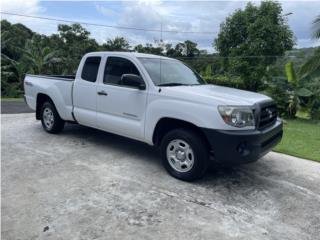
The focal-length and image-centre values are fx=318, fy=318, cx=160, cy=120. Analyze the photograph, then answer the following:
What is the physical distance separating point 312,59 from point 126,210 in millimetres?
10576

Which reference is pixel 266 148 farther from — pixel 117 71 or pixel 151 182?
pixel 117 71

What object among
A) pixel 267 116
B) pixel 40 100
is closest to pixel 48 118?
pixel 40 100

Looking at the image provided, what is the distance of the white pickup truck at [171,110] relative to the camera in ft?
14.0

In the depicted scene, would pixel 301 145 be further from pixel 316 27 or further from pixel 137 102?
pixel 316 27

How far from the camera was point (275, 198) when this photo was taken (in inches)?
168

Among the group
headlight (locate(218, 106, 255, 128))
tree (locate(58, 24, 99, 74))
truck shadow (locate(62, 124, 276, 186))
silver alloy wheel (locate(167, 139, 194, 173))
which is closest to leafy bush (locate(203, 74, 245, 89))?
tree (locate(58, 24, 99, 74))

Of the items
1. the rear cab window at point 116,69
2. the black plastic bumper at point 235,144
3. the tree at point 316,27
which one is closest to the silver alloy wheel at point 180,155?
the black plastic bumper at point 235,144

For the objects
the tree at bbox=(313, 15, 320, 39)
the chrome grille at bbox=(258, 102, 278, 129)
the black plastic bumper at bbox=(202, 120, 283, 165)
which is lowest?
the black plastic bumper at bbox=(202, 120, 283, 165)

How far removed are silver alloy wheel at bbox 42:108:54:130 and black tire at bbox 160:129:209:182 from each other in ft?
11.0

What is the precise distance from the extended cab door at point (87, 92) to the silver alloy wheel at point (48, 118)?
0.95 meters

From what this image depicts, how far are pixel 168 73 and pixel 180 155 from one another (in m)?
1.56

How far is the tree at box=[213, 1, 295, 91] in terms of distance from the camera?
20.5m

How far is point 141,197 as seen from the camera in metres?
4.07

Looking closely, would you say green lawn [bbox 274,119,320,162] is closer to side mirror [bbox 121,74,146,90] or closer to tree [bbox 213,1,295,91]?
side mirror [bbox 121,74,146,90]
